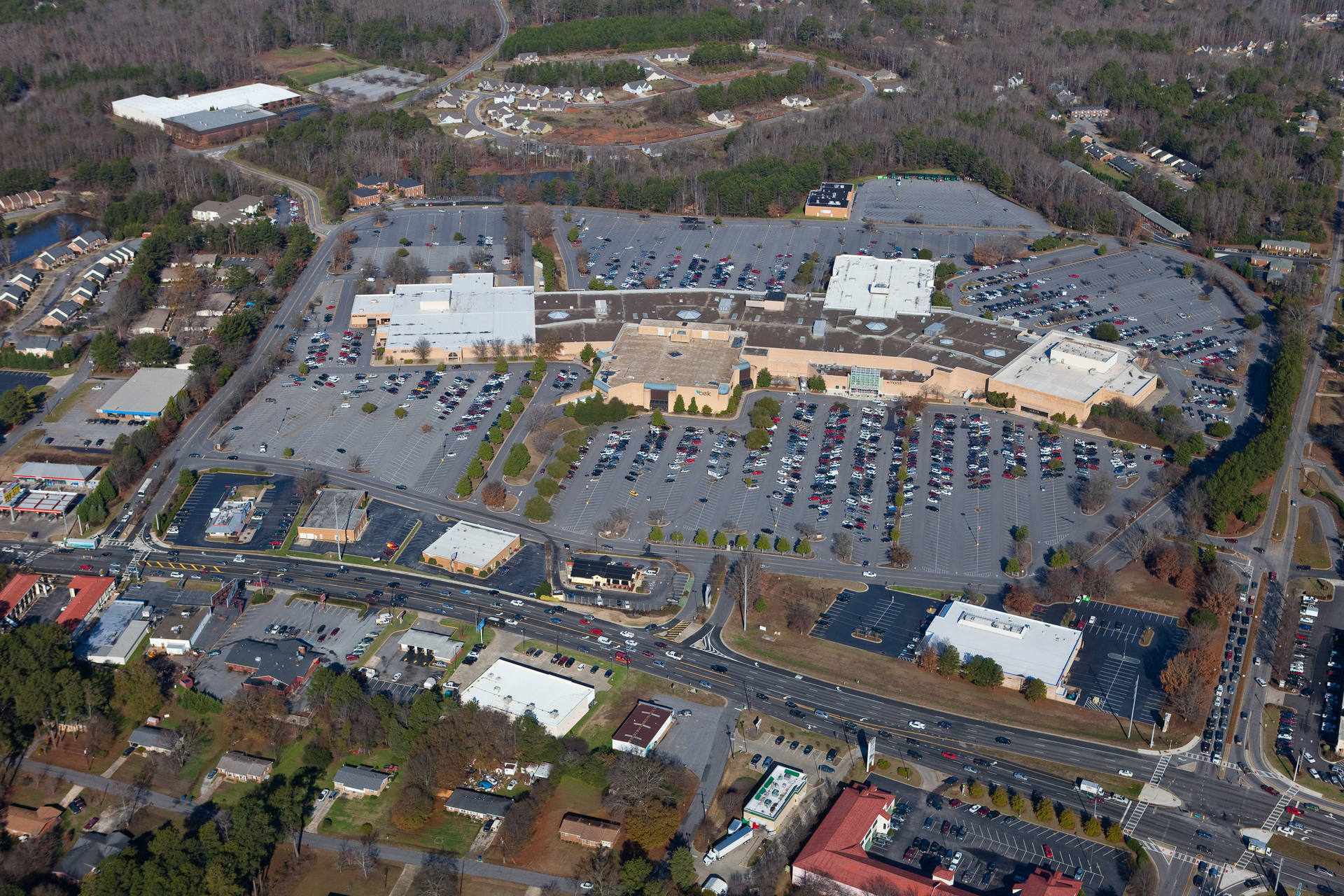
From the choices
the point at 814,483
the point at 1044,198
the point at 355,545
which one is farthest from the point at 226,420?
the point at 1044,198

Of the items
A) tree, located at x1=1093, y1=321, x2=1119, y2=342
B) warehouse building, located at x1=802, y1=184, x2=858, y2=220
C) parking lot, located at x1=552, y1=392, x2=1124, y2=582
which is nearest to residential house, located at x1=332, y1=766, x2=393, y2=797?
parking lot, located at x1=552, y1=392, x2=1124, y2=582

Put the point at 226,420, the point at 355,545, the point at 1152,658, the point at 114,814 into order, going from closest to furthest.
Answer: the point at 114,814, the point at 1152,658, the point at 355,545, the point at 226,420

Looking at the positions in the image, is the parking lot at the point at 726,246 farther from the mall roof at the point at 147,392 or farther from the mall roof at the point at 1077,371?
the mall roof at the point at 147,392

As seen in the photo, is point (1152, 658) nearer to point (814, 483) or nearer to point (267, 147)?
point (814, 483)

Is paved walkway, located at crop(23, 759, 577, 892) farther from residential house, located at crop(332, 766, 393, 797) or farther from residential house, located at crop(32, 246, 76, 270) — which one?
residential house, located at crop(32, 246, 76, 270)

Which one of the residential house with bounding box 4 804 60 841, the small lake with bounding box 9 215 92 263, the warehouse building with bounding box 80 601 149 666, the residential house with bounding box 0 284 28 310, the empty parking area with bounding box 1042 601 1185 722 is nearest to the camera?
the residential house with bounding box 4 804 60 841

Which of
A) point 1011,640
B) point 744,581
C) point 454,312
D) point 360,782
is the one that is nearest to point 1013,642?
point 1011,640
